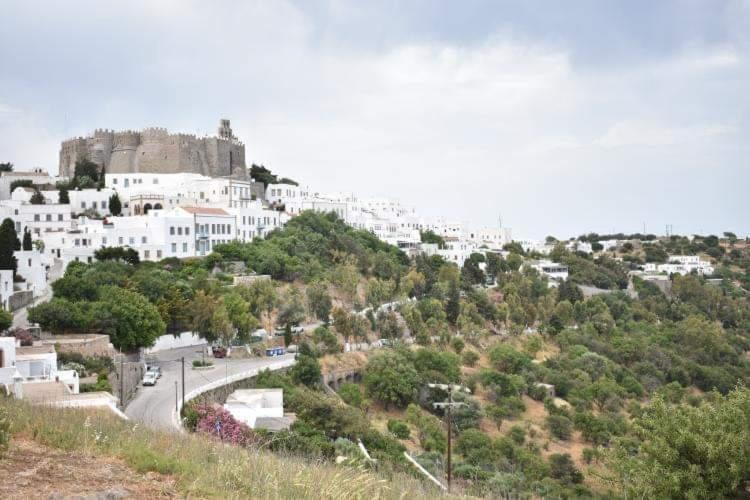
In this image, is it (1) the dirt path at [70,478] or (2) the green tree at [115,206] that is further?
(2) the green tree at [115,206]

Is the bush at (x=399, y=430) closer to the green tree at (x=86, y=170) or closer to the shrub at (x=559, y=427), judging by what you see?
the shrub at (x=559, y=427)

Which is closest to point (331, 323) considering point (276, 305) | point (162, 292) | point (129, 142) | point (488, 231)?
point (276, 305)

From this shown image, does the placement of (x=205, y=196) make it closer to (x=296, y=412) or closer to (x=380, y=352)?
(x=380, y=352)

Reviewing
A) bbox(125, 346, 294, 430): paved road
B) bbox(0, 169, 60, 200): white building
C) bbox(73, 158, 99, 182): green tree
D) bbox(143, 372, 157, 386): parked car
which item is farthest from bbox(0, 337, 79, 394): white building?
bbox(73, 158, 99, 182): green tree

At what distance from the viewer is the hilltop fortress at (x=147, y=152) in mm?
50375

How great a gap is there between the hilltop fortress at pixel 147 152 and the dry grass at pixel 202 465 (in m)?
43.1

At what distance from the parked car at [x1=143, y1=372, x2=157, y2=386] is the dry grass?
13.8 meters

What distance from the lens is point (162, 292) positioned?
1180 inches

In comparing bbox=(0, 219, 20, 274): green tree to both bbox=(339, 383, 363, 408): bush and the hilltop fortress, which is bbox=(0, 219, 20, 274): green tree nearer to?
bbox=(339, 383, 363, 408): bush

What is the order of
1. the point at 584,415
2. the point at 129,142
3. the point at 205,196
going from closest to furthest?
the point at 584,415, the point at 205,196, the point at 129,142

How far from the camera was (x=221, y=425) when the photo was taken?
16.5 metres

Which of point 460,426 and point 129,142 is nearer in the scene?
point 460,426

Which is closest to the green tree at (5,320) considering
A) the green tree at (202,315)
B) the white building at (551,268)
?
the green tree at (202,315)

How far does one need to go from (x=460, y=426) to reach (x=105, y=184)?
99.0 feet
